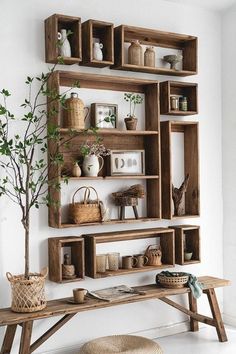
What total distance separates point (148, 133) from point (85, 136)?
50 cm

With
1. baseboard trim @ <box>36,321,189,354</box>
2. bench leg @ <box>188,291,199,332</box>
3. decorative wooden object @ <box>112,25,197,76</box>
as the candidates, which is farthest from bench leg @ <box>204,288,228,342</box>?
decorative wooden object @ <box>112,25,197,76</box>

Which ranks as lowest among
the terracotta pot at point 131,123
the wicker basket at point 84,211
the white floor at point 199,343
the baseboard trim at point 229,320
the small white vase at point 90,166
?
the white floor at point 199,343

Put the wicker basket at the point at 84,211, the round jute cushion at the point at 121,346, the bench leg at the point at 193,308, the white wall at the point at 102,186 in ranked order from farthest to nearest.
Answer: the bench leg at the point at 193,308 → the wicker basket at the point at 84,211 → the white wall at the point at 102,186 → the round jute cushion at the point at 121,346

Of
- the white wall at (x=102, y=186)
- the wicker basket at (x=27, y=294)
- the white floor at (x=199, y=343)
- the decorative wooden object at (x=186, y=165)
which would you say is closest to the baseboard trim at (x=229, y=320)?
the white floor at (x=199, y=343)

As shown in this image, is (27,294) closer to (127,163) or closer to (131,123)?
(127,163)

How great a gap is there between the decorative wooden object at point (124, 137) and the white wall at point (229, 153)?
2.73ft

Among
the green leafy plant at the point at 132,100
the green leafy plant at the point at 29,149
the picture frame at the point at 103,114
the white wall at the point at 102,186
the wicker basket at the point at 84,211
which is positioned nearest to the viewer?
the green leafy plant at the point at 29,149

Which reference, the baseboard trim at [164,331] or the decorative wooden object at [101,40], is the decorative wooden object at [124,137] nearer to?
the decorative wooden object at [101,40]

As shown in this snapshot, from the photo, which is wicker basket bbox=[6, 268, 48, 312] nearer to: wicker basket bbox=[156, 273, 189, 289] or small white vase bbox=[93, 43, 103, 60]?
wicker basket bbox=[156, 273, 189, 289]

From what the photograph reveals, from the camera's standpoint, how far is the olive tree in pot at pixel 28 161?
351cm

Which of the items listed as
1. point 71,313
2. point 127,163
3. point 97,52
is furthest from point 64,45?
point 71,313

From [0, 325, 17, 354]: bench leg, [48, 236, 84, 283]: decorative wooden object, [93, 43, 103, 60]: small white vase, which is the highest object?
[93, 43, 103, 60]: small white vase

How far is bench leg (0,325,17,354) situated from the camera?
3598mm

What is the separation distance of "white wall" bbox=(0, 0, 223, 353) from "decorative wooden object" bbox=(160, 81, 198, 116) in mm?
136
